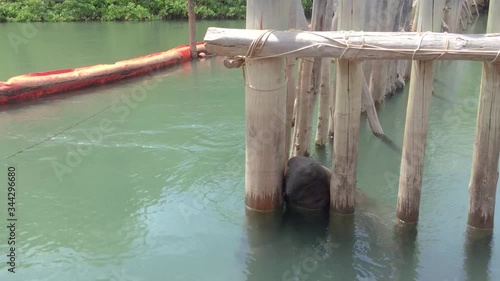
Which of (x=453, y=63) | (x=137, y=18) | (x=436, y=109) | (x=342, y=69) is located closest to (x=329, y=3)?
(x=342, y=69)

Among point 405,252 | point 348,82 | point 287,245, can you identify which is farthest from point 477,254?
point 348,82

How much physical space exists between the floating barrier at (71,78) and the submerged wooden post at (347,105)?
7.82 metres

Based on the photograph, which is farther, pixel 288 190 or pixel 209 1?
pixel 209 1

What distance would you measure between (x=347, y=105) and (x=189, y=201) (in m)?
2.53

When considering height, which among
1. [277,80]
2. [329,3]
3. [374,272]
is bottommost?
[374,272]

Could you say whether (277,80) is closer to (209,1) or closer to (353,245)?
(353,245)

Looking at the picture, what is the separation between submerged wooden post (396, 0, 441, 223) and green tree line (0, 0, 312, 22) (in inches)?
864

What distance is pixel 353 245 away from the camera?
20.5 ft

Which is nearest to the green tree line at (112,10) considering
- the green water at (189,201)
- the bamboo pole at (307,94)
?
the green water at (189,201)

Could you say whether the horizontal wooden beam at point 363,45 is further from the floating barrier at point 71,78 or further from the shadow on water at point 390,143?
the floating barrier at point 71,78

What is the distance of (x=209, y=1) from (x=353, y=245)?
23.8m

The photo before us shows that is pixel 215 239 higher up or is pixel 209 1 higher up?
pixel 209 1

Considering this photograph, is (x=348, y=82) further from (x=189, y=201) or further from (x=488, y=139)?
(x=189, y=201)

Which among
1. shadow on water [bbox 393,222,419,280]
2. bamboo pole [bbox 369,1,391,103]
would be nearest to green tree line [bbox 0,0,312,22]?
bamboo pole [bbox 369,1,391,103]
